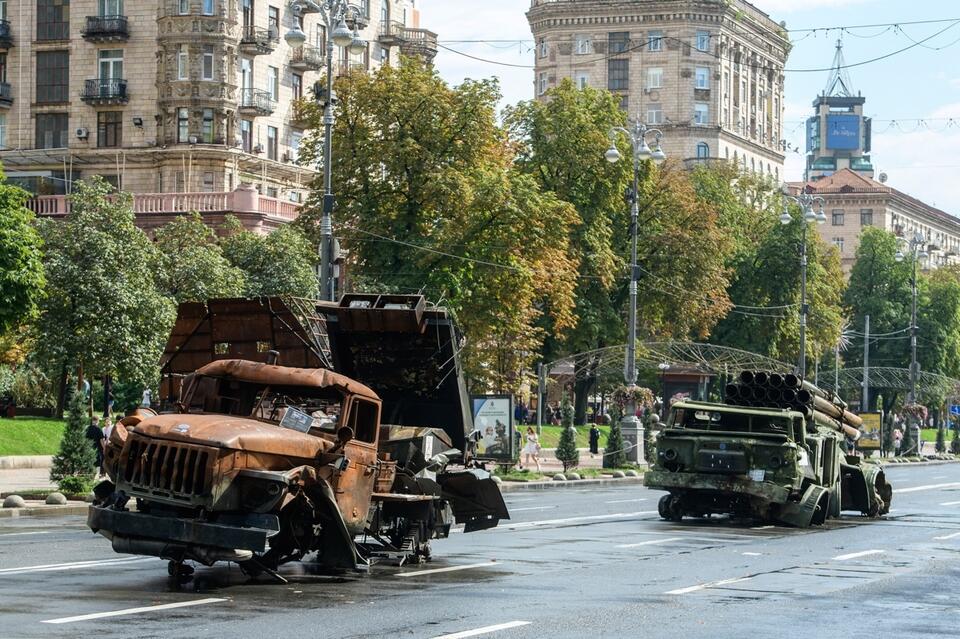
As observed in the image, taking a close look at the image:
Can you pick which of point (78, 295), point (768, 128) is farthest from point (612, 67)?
point (78, 295)

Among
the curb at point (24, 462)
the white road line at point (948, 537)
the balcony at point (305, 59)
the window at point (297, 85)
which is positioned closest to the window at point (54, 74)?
the balcony at point (305, 59)

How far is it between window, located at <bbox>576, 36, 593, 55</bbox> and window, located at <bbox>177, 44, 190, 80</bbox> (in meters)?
63.9

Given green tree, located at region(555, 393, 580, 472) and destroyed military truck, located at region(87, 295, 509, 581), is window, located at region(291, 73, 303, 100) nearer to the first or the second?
green tree, located at region(555, 393, 580, 472)

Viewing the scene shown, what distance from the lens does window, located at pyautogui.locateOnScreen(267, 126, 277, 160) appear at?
8038cm

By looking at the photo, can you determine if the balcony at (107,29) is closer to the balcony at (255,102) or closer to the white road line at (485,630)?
the balcony at (255,102)

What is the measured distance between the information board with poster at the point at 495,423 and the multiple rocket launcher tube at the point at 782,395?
12613 millimetres

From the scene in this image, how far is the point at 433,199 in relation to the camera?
51.9 metres

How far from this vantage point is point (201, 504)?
14.8 metres

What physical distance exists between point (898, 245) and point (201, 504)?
102825 mm

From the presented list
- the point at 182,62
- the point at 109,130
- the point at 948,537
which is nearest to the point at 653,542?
the point at 948,537

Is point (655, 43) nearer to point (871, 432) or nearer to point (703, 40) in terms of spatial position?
point (703, 40)

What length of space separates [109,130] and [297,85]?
10.5 m

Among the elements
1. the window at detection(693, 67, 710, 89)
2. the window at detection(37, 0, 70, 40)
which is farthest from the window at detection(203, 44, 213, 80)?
the window at detection(693, 67, 710, 89)

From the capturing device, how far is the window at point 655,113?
134 meters
